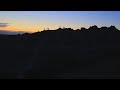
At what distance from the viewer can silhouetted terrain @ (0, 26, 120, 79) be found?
5.85 ft

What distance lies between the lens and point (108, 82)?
1384mm

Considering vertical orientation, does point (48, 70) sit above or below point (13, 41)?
below

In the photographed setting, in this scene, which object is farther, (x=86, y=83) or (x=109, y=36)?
(x=109, y=36)

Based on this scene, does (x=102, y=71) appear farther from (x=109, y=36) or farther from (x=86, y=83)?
(x=86, y=83)

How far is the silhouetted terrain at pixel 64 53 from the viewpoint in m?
1.78

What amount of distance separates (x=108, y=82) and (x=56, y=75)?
500 mm

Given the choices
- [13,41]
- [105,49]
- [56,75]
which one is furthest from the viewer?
[105,49]

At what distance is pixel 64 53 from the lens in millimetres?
1962

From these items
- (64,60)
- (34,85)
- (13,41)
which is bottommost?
(34,85)
